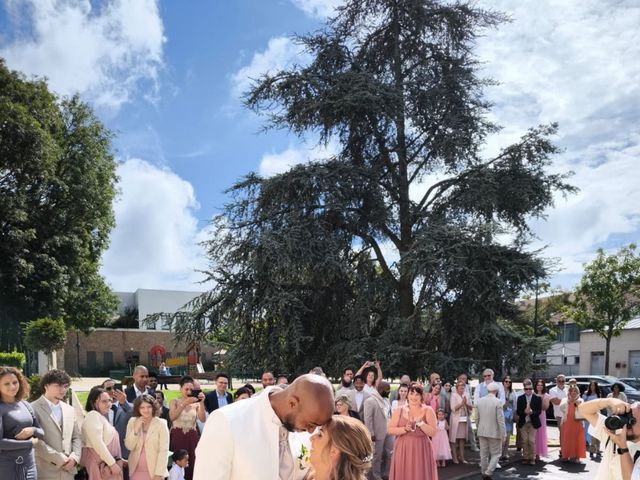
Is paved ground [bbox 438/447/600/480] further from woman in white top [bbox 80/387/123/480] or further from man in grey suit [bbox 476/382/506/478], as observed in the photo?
woman in white top [bbox 80/387/123/480]

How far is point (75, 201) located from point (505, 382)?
88.2 feet

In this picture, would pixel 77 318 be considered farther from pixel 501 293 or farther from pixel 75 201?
pixel 501 293

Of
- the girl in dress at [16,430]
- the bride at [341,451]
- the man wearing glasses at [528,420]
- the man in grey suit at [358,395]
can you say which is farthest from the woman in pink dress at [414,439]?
the man wearing glasses at [528,420]

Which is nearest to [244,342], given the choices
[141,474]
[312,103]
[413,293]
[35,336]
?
[413,293]

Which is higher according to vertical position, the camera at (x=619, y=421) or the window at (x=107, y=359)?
the camera at (x=619, y=421)

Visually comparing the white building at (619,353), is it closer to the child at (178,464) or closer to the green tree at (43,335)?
the green tree at (43,335)

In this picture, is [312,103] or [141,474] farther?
[312,103]

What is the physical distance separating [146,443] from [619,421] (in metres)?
5.46

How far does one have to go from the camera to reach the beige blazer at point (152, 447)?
7695 mm

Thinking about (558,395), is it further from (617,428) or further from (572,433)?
(617,428)

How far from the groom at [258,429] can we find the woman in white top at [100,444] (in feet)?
19.1

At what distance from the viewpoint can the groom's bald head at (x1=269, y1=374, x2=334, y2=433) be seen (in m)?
2.47

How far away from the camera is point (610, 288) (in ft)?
114

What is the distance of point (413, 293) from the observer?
63.9 ft
